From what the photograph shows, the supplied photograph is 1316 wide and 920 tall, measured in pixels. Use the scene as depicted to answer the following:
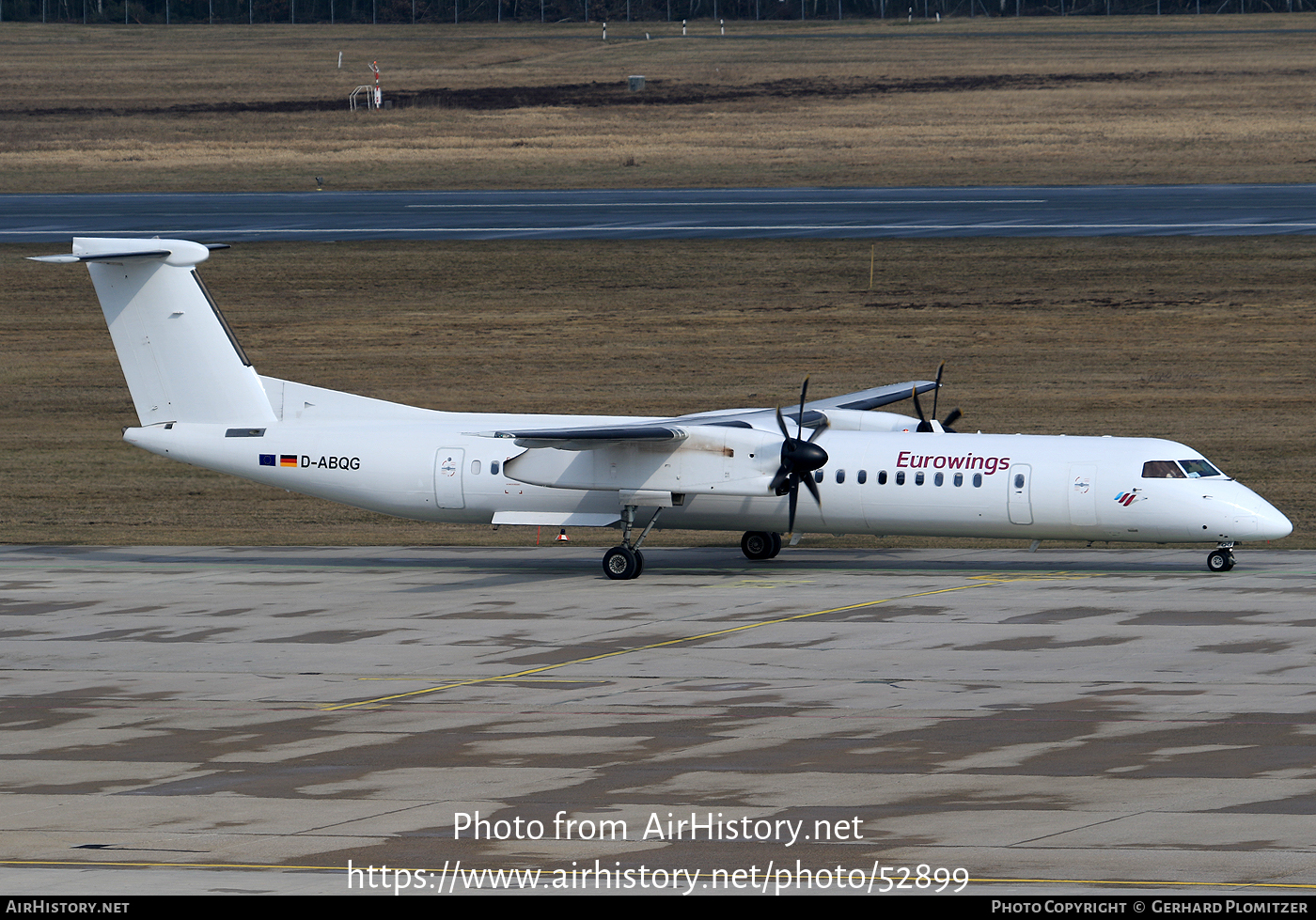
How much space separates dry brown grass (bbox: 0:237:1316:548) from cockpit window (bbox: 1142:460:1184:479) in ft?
36.9

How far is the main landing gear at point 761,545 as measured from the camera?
33250 millimetres

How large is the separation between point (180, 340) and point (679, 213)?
36.5 metres

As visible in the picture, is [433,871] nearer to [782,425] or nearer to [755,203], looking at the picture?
[782,425]

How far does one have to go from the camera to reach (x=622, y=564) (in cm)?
3102

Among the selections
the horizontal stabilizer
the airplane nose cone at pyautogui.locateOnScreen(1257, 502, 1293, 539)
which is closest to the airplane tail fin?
the horizontal stabilizer

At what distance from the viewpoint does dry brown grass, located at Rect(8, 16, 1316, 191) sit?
77.3m

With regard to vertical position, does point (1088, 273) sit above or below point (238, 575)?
above

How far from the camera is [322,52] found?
118 meters

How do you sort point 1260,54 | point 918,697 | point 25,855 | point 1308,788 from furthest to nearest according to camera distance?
point 1260,54, point 918,697, point 1308,788, point 25,855

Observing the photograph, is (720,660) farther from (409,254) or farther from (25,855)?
(409,254)

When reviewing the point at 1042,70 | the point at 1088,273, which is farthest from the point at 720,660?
the point at 1042,70

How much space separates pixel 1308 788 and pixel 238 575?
71.3ft

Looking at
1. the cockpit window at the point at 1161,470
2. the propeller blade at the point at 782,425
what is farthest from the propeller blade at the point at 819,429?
the cockpit window at the point at 1161,470

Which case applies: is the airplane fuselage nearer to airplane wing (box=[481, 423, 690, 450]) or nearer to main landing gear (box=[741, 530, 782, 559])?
airplane wing (box=[481, 423, 690, 450])
